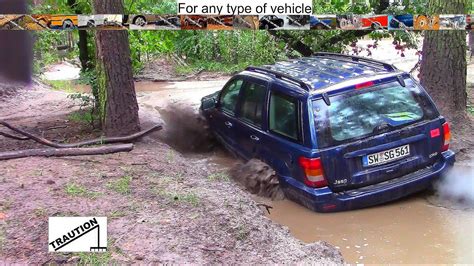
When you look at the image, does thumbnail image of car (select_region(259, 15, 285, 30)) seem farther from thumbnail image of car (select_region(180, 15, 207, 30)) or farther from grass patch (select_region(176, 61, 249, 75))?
grass patch (select_region(176, 61, 249, 75))

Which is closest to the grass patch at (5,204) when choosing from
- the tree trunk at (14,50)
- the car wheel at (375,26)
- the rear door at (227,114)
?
the rear door at (227,114)

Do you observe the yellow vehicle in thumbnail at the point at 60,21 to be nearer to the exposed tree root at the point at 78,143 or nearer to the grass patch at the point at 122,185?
the exposed tree root at the point at 78,143

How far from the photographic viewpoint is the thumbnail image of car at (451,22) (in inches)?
261

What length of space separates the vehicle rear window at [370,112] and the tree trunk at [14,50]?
958 cm

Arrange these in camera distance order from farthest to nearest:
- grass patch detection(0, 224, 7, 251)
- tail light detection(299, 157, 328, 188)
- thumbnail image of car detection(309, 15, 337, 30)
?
thumbnail image of car detection(309, 15, 337, 30), tail light detection(299, 157, 328, 188), grass patch detection(0, 224, 7, 251)

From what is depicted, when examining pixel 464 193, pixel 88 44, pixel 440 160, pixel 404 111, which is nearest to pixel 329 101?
pixel 404 111

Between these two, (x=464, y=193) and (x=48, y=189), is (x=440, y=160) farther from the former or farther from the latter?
(x=48, y=189)

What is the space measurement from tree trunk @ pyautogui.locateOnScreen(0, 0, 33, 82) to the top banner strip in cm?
796

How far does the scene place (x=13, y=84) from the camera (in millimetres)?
13852

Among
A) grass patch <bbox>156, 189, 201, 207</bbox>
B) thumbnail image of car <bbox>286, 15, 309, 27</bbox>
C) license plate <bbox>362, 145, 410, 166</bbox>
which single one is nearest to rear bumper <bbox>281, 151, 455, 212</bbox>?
license plate <bbox>362, 145, 410, 166</bbox>

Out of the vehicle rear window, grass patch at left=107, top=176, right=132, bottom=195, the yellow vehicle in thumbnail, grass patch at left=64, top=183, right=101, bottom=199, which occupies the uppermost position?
the yellow vehicle in thumbnail

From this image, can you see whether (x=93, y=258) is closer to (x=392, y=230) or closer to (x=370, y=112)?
(x=392, y=230)

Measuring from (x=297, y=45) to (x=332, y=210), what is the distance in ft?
19.3

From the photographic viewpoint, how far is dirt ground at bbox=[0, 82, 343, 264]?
3.98 m
